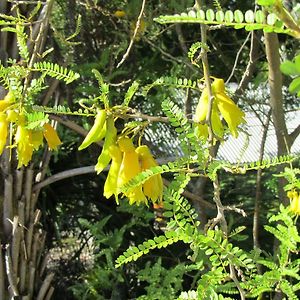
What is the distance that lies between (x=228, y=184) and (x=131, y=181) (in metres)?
2.13

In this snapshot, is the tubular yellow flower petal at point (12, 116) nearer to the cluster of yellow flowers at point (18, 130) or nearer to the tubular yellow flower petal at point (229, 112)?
the cluster of yellow flowers at point (18, 130)

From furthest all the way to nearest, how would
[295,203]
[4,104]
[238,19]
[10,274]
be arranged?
[10,274], [295,203], [4,104], [238,19]

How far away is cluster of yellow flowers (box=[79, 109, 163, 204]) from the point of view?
0.89 metres

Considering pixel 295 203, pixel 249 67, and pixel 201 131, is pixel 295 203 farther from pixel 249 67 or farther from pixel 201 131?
pixel 249 67

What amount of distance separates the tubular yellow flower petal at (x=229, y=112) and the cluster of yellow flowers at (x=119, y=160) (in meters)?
0.14

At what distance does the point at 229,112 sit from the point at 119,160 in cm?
19

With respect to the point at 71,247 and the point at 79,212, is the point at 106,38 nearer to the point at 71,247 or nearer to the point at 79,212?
the point at 79,212

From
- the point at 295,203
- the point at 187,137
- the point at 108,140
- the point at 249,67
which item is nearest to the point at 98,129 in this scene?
the point at 108,140

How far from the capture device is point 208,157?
914 mm

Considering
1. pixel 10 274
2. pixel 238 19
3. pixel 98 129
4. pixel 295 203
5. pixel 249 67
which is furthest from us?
pixel 249 67

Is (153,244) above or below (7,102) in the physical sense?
below

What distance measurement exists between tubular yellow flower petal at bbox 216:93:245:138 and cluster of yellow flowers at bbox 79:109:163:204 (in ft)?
0.47

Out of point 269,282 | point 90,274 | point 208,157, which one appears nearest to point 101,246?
point 90,274

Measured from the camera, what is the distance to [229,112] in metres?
A: 0.90
